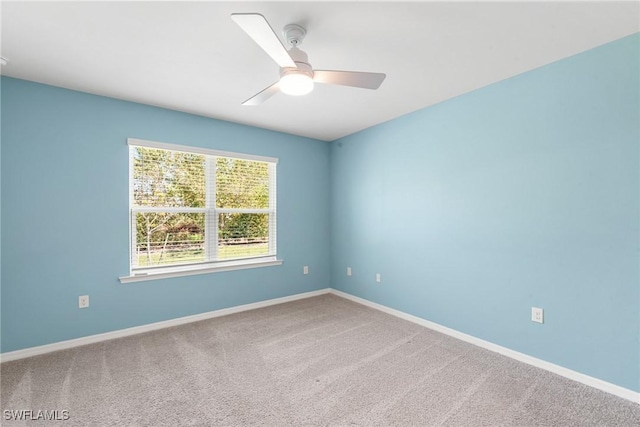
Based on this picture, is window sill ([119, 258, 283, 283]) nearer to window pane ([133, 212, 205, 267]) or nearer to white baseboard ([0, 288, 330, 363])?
window pane ([133, 212, 205, 267])

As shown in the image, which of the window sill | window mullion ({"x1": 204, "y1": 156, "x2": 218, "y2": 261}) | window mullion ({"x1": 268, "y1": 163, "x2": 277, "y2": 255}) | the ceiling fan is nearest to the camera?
the ceiling fan

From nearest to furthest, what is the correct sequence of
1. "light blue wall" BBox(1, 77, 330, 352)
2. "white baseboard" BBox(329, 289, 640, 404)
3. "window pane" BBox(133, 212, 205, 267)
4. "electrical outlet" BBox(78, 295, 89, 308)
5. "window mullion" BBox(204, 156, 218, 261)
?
1. "white baseboard" BBox(329, 289, 640, 404)
2. "light blue wall" BBox(1, 77, 330, 352)
3. "electrical outlet" BBox(78, 295, 89, 308)
4. "window pane" BBox(133, 212, 205, 267)
5. "window mullion" BBox(204, 156, 218, 261)

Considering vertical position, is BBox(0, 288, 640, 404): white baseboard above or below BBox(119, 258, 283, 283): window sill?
below

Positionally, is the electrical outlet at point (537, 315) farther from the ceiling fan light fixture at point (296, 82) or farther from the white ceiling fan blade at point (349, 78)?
the ceiling fan light fixture at point (296, 82)

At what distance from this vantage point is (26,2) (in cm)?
157

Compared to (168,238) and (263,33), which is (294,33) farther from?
(168,238)

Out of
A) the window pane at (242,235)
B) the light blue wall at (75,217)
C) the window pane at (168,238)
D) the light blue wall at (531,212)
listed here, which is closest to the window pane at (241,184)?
the window pane at (242,235)

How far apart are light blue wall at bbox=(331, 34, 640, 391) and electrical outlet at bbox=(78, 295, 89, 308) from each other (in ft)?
10.5

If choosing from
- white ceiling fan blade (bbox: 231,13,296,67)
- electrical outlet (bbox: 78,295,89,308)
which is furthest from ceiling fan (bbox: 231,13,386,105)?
electrical outlet (bbox: 78,295,89,308)

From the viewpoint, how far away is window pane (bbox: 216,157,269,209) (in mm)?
3590

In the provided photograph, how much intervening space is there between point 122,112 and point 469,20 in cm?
317

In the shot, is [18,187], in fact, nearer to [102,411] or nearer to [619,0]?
[102,411]

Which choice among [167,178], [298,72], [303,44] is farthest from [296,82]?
[167,178]

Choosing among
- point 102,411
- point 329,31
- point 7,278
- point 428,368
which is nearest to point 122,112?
point 7,278
